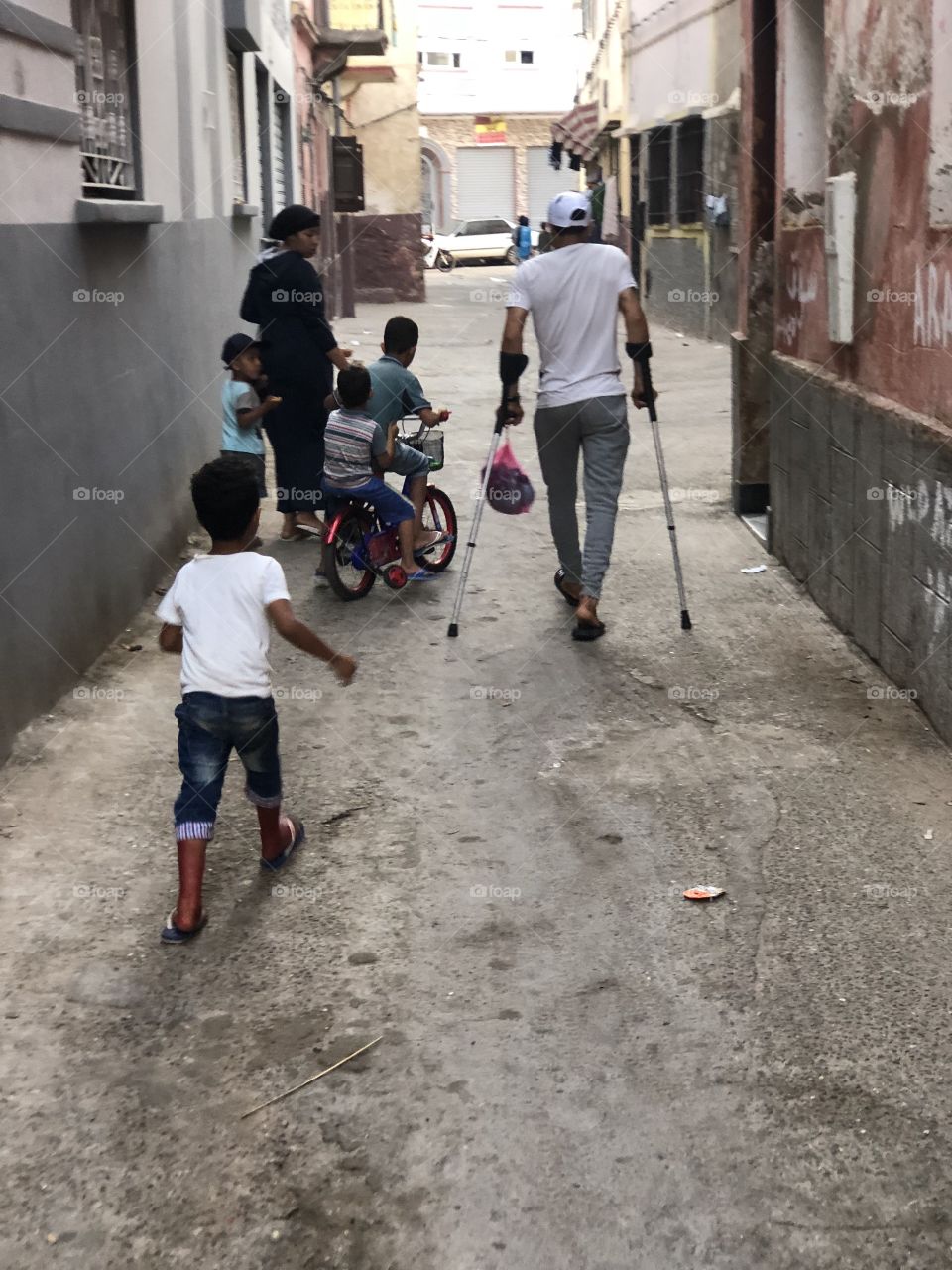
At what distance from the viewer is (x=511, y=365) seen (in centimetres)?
699

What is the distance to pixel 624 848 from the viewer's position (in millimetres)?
4867

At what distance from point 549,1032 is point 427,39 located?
56.6 m

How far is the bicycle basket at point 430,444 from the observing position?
315 inches

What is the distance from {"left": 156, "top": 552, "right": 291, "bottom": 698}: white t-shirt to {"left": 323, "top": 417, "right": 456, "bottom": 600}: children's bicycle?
3.30 meters

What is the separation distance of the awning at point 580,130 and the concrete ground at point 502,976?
28.5 meters

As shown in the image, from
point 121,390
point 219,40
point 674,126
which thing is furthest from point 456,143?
point 121,390

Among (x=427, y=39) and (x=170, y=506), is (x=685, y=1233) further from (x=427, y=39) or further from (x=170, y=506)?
(x=427, y=39)

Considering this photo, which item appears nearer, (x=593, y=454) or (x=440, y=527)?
(x=593, y=454)

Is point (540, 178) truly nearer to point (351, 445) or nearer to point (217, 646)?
point (351, 445)

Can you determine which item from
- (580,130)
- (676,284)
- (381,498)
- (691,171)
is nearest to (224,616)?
(381,498)

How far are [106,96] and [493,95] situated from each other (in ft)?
169

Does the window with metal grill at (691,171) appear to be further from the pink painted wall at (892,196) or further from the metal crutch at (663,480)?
the metal crutch at (663,480)

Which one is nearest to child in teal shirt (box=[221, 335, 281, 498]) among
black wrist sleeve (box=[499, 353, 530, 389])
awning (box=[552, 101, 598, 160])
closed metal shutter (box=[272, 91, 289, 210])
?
black wrist sleeve (box=[499, 353, 530, 389])

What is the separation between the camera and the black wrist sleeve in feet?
22.8
